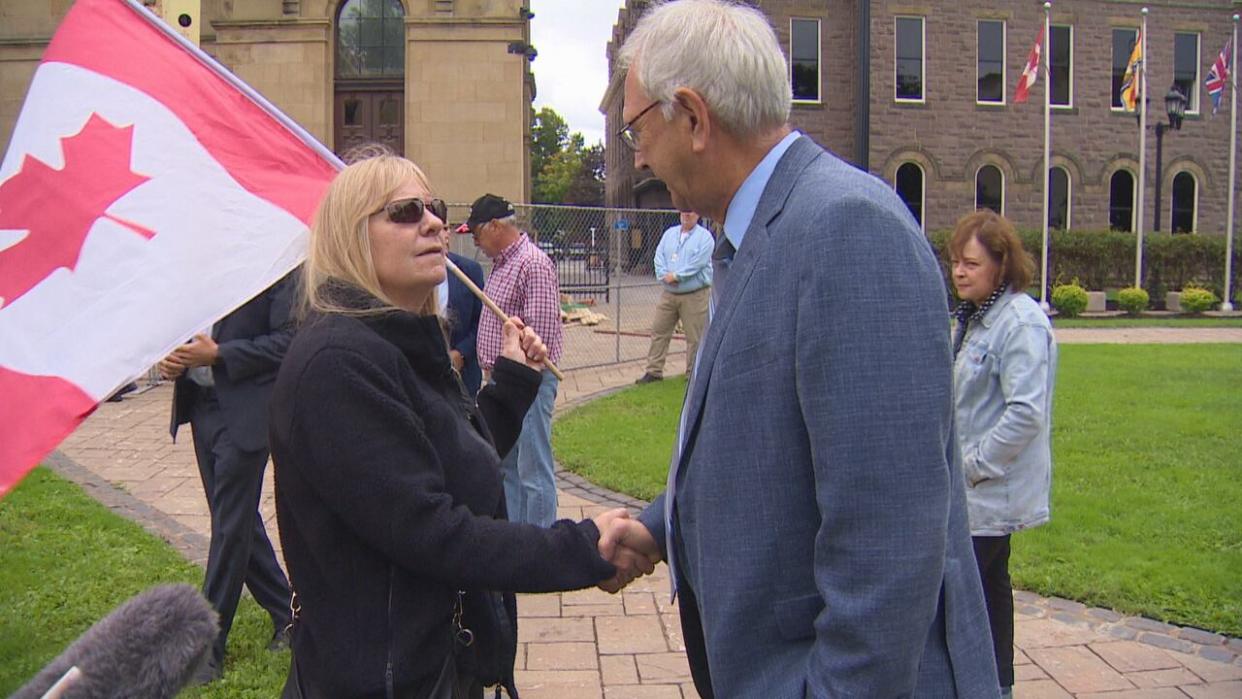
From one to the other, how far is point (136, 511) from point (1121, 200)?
115 feet

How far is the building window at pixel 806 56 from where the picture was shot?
34562 millimetres

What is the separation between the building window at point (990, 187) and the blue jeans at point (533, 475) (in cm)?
3121

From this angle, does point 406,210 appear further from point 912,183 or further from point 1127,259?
point 912,183

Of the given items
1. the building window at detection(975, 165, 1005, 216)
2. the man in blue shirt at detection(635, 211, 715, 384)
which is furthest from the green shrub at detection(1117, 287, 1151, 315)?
the man in blue shirt at detection(635, 211, 715, 384)

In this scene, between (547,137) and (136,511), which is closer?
(136,511)

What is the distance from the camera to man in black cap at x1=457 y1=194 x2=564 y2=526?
627 centimetres

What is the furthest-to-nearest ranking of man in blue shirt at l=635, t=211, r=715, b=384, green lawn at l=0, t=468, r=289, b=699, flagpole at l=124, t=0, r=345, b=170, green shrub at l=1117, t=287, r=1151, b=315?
green shrub at l=1117, t=287, r=1151, b=315
man in blue shirt at l=635, t=211, r=715, b=384
green lawn at l=0, t=468, r=289, b=699
flagpole at l=124, t=0, r=345, b=170

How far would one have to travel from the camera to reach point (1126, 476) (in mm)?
8008

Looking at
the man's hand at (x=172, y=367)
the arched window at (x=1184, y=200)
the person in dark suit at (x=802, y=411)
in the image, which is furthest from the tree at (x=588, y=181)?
the person in dark suit at (x=802, y=411)

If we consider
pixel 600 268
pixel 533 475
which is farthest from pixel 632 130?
pixel 600 268

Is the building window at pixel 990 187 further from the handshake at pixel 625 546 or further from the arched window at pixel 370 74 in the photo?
the handshake at pixel 625 546

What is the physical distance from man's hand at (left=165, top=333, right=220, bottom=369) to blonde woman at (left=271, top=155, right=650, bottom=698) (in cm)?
226

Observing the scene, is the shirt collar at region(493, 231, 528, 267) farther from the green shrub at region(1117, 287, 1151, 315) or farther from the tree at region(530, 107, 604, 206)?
the tree at region(530, 107, 604, 206)

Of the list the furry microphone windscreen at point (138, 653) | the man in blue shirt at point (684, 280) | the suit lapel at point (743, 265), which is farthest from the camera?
the man in blue shirt at point (684, 280)
